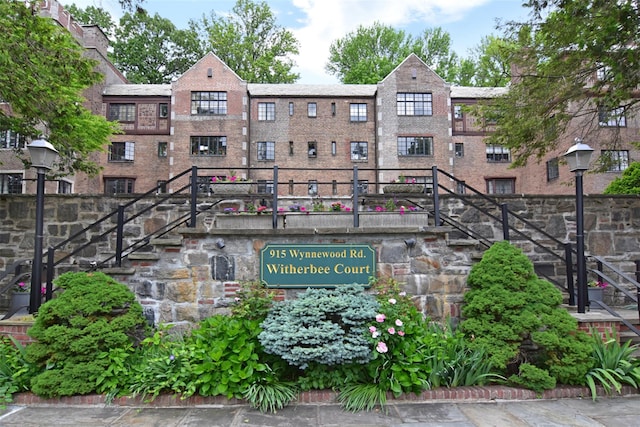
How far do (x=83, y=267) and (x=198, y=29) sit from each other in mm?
33093

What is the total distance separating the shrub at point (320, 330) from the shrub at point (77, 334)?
6.24 ft

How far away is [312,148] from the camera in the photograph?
2644cm

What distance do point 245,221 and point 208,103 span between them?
21.2m

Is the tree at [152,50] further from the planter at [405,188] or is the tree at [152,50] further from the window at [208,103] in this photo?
the planter at [405,188]

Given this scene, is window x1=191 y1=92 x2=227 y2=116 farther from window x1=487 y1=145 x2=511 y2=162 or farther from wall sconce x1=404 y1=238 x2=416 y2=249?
wall sconce x1=404 y1=238 x2=416 y2=249

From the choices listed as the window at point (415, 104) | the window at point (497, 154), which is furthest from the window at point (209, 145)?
the window at point (497, 154)

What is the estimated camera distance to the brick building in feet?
83.0

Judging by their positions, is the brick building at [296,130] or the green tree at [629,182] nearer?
the green tree at [629,182]

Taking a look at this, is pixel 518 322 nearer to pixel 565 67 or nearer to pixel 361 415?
pixel 361 415

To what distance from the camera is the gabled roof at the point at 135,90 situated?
1049 inches

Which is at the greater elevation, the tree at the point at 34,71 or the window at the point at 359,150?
the window at the point at 359,150

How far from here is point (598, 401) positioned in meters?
4.63

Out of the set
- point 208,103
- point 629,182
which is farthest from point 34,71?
point 208,103

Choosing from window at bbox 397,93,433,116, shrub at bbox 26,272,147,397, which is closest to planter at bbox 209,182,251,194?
shrub at bbox 26,272,147,397
